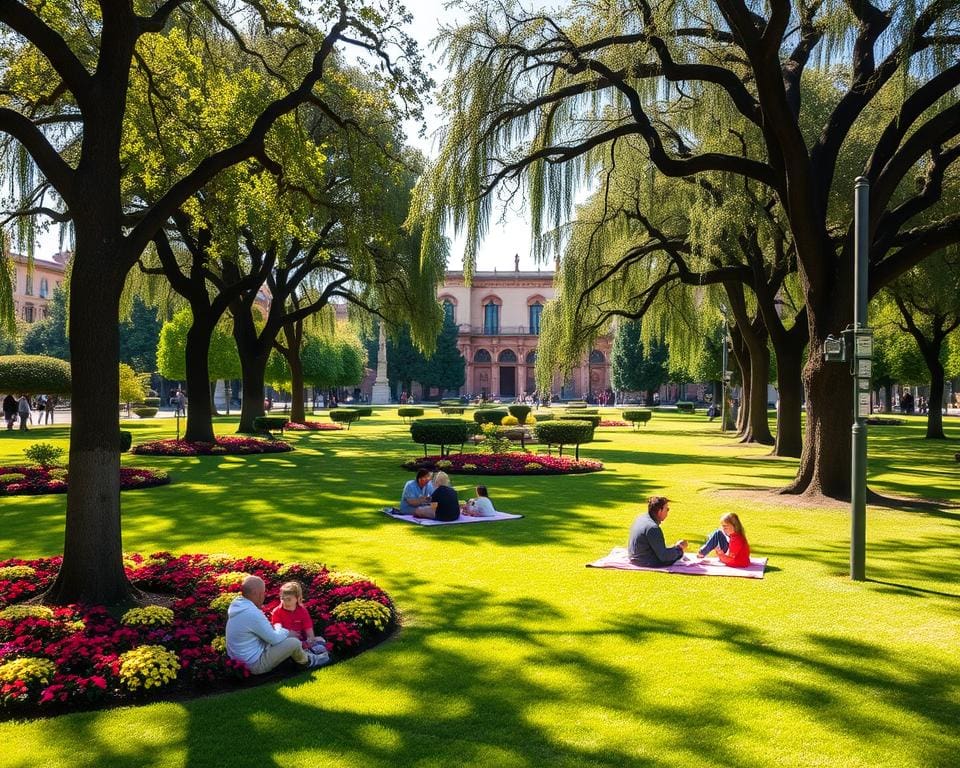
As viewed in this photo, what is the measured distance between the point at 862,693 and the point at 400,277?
23436 mm

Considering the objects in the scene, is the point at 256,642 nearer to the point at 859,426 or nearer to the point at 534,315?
the point at 859,426

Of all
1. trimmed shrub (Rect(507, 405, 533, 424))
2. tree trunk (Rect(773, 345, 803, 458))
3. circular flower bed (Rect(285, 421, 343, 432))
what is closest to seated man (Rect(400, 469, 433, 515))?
tree trunk (Rect(773, 345, 803, 458))

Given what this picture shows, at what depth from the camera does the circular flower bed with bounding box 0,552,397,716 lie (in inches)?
207

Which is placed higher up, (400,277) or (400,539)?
(400,277)

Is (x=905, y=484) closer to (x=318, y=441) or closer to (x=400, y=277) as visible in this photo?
(x=400, y=277)

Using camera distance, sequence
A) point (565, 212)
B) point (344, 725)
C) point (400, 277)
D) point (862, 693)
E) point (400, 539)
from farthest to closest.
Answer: point (400, 277)
point (565, 212)
point (400, 539)
point (862, 693)
point (344, 725)

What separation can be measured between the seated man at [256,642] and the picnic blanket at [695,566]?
163 inches

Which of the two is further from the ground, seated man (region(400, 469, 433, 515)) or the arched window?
the arched window

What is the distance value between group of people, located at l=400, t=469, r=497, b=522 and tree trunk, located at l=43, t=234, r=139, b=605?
17.9 feet

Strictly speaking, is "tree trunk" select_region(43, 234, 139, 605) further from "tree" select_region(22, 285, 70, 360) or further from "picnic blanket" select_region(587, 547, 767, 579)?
"tree" select_region(22, 285, 70, 360)

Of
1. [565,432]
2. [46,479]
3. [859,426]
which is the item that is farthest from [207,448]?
[859,426]

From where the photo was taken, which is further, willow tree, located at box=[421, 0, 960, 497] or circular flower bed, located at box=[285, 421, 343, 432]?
circular flower bed, located at box=[285, 421, 343, 432]

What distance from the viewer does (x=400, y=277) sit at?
90.4 ft

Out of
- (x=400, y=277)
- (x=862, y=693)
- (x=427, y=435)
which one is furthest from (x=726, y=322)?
(x=862, y=693)
